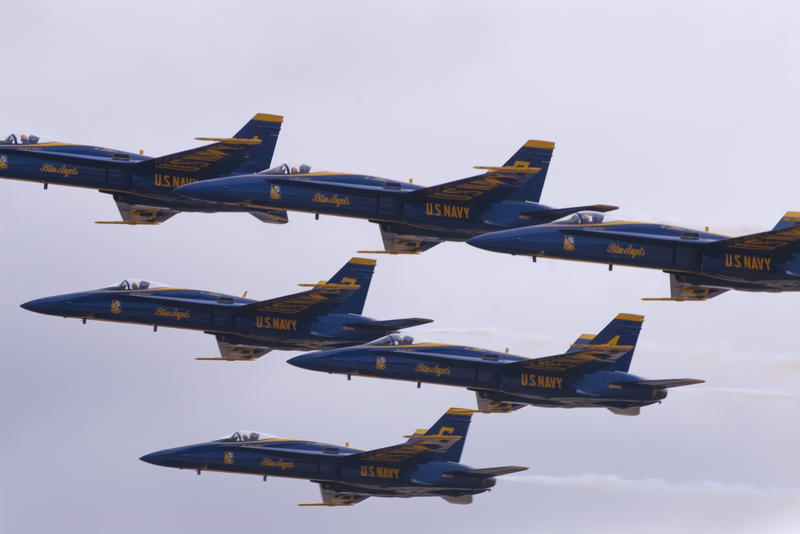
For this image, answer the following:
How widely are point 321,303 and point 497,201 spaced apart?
1061 cm

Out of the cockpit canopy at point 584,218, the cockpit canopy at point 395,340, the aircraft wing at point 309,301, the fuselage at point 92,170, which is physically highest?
the fuselage at point 92,170

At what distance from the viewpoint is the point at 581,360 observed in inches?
3132

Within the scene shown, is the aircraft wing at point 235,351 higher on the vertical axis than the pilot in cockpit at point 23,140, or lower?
lower

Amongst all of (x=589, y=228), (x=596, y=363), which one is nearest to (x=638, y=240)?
(x=589, y=228)

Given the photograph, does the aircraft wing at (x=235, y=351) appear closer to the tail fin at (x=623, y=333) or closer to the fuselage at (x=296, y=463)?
the fuselage at (x=296, y=463)

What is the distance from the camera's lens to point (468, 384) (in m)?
81.6

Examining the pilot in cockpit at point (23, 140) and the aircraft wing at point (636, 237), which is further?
the pilot in cockpit at point (23, 140)

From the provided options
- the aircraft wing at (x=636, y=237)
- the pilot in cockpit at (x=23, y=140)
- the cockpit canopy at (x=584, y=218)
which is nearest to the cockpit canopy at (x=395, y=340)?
the cockpit canopy at (x=584, y=218)

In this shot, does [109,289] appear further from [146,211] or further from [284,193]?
[284,193]

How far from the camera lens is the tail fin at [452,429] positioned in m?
85.6

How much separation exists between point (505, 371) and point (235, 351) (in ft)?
46.3

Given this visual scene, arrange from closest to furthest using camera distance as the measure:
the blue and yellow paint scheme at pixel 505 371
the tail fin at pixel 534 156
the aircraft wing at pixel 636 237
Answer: the aircraft wing at pixel 636 237
the tail fin at pixel 534 156
the blue and yellow paint scheme at pixel 505 371

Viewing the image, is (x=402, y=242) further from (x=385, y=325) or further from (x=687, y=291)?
(x=687, y=291)

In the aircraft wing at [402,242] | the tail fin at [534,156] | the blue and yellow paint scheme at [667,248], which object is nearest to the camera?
the blue and yellow paint scheme at [667,248]
